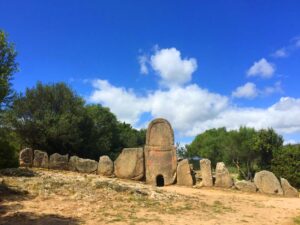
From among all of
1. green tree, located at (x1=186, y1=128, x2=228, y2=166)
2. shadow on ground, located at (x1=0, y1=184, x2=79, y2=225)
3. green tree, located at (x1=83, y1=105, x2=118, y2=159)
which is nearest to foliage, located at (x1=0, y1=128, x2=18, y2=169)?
shadow on ground, located at (x1=0, y1=184, x2=79, y2=225)

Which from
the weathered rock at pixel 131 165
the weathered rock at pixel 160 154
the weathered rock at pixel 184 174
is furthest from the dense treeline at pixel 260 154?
the weathered rock at pixel 131 165

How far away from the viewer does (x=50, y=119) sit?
102 feet

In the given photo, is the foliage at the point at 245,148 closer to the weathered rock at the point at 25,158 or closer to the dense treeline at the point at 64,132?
the dense treeline at the point at 64,132

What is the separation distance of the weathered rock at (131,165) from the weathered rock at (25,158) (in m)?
5.54

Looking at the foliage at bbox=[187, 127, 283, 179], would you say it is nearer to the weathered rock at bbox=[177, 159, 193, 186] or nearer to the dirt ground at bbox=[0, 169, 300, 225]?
the weathered rock at bbox=[177, 159, 193, 186]

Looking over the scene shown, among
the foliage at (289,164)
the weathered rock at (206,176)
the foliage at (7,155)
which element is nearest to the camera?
the foliage at (7,155)

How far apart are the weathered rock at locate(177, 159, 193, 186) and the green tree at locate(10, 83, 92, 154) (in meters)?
11.5

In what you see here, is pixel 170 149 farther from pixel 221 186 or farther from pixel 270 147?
pixel 270 147

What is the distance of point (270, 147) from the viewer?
32562mm

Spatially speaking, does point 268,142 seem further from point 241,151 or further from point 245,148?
point 241,151

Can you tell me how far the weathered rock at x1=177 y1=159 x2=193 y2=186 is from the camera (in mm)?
23828

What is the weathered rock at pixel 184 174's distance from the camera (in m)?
23.8

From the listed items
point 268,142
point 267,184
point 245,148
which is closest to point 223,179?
point 267,184

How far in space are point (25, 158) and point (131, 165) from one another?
6.86 meters
